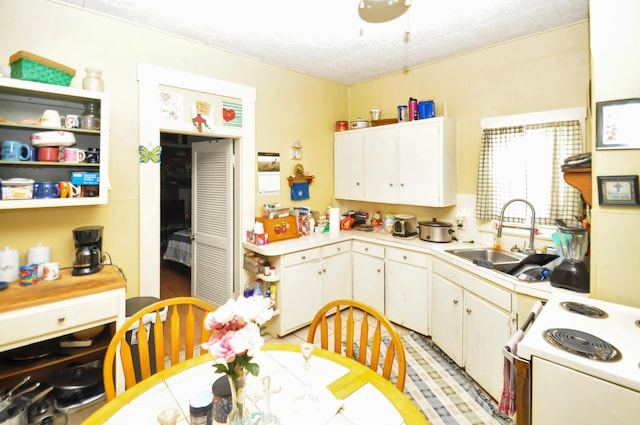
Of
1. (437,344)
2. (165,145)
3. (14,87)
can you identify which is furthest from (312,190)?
(165,145)

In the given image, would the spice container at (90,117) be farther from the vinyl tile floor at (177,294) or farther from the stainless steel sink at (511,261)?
the stainless steel sink at (511,261)

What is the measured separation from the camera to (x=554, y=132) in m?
2.73

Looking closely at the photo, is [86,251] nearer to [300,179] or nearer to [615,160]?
[300,179]

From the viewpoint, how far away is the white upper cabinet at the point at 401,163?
3.23m

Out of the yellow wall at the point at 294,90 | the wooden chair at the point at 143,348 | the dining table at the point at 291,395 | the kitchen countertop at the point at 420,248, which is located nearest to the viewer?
the dining table at the point at 291,395

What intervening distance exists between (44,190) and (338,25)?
7.88ft

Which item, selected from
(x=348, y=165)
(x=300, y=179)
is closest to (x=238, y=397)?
(x=300, y=179)

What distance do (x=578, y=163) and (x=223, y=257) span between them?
10.2 ft

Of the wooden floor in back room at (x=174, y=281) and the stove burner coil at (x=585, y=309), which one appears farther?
the wooden floor in back room at (x=174, y=281)

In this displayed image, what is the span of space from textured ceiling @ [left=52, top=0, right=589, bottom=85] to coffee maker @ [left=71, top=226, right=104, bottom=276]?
161 centimetres

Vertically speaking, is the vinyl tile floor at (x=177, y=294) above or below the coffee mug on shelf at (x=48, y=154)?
below

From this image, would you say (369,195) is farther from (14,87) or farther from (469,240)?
(14,87)

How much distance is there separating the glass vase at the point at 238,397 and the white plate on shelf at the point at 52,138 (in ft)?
6.74

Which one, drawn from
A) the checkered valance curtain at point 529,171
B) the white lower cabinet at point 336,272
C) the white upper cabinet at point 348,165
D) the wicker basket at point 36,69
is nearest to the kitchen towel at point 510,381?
the checkered valance curtain at point 529,171
